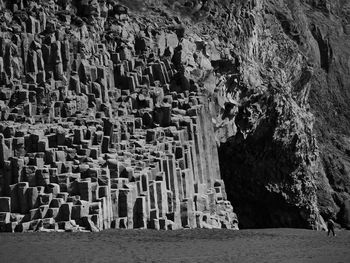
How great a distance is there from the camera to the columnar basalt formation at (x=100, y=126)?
116 feet

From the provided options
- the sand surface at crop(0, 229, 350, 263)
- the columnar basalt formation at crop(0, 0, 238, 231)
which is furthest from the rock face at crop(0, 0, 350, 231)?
the sand surface at crop(0, 229, 350, 263)

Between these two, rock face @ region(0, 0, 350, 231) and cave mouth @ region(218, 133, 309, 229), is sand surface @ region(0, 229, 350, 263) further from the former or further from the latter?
cave mouth @ region(218, 133, 309, 229)

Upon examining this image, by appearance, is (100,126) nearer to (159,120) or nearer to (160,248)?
(159,120)

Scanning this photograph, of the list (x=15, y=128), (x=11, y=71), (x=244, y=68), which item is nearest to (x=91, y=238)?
(x=15, y=128)

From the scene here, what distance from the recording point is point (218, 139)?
47.7 m

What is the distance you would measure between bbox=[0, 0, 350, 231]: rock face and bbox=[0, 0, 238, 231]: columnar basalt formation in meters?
0.06

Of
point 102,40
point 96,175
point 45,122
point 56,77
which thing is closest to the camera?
point 96,175

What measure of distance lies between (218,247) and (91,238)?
4255mm

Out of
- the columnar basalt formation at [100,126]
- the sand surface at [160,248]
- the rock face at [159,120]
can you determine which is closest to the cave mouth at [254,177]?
the rock face at [159,120]

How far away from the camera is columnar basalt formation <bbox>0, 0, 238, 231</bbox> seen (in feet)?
116

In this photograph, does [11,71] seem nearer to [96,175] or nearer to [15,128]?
[15,128]

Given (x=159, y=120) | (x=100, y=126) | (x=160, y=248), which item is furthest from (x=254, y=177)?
(x=160, y=248)

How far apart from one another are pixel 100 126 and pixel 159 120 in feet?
13.6

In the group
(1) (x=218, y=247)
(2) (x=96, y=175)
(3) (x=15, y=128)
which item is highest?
(3) (x=15, y=128)
